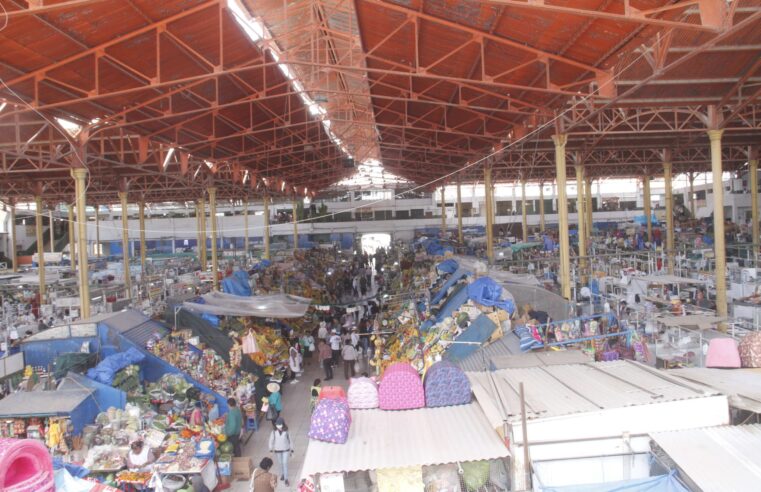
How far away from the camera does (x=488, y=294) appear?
10.4 meters

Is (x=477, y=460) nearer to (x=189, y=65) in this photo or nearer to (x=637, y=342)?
(x=637, y=342)

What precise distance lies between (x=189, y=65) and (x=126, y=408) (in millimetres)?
7849

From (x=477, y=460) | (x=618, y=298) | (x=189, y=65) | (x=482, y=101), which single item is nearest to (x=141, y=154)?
(x=189, y=65)

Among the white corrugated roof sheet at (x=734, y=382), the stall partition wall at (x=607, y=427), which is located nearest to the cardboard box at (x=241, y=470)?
the stall partition wall at (x=607, y=427)

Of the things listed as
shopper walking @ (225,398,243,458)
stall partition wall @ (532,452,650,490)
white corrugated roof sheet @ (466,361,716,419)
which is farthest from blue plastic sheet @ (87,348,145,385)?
stall partition wall @ (532,452,650,490)

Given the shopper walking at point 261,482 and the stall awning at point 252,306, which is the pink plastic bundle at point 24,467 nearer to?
the shopper walking at point 261,482

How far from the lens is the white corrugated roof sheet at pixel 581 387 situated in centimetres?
458

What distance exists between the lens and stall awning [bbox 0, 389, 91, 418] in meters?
7.37

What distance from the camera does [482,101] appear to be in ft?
54.4

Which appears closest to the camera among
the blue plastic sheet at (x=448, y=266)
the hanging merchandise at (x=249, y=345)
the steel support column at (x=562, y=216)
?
the hanging merchandise at (x=249, y=345)

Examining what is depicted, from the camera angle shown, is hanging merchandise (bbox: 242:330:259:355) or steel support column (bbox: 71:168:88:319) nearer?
hanging merchandise (bbox: 242:330:259:355)

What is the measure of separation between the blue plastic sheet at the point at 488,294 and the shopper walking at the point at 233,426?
4.56 metres

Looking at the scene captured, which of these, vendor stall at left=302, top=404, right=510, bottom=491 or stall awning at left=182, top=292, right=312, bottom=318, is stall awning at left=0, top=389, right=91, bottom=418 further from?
vendor stall at left=302, top=404, right=510, bottom=491

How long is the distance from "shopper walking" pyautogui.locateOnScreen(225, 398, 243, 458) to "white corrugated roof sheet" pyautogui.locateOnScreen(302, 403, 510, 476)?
3.88m
